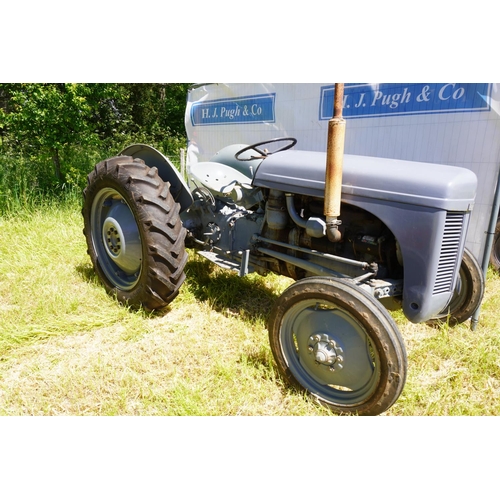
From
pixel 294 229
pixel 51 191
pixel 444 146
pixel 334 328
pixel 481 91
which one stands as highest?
pixel 481 91

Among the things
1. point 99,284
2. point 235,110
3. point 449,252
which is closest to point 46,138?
point 235,110

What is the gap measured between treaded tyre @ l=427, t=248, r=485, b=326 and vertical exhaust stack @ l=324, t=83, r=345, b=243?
123 centimetres

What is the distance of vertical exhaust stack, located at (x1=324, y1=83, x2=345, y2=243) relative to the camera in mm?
2085

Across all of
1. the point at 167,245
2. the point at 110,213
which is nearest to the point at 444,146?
the point at 167,245

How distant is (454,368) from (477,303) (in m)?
0.59

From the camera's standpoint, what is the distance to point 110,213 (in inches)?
133

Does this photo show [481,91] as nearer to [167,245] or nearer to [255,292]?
[255,292]

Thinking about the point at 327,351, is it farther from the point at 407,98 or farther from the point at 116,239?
the point at 407,98

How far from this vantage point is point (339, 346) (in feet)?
7.20

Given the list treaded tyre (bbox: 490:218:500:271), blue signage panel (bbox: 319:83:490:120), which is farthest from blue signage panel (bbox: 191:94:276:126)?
treaded tyre (bbox: 490:218:500:271)

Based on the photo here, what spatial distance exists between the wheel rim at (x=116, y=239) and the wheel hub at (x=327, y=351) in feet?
5.09

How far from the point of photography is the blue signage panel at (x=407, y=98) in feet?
11.4

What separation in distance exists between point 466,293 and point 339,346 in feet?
→ 4.42

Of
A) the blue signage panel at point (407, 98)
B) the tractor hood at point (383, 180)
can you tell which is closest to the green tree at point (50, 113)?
the blue signage panel at point (407, 98)
